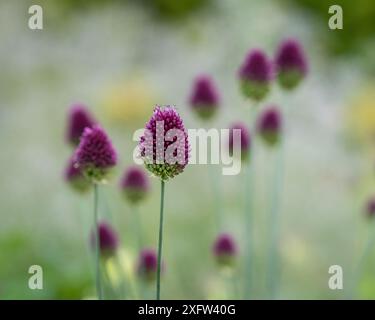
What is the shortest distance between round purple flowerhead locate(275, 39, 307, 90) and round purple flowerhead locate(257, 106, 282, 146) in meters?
0.14

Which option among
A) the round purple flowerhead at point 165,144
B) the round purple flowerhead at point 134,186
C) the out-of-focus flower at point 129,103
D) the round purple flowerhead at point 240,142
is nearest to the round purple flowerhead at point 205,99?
the round purple flowerhead at point 240,142

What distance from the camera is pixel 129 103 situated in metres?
3.26

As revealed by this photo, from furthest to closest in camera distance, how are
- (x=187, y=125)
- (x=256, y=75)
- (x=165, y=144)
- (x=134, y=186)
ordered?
(x=187, y=125) → (x=134, y=186) → (x=256, y=75) → (x=165, y=144)

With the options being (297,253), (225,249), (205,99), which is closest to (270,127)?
(205,99)

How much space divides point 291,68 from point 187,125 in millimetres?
1487

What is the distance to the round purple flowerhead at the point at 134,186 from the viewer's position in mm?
1433

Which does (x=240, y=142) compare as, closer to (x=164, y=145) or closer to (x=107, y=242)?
(x=107, y=242)

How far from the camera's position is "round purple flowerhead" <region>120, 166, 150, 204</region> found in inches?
56.4

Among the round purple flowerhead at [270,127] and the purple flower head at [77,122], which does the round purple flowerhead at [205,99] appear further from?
the purple flower head at [77,122]

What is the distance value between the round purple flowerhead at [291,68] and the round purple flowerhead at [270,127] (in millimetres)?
145

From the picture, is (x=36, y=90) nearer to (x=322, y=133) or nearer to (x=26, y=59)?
(x=26, y=59)

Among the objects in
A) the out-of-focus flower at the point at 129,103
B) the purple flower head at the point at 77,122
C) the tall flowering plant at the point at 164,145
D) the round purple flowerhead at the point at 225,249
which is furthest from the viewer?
the out-of-focus flower at the point at 129,103

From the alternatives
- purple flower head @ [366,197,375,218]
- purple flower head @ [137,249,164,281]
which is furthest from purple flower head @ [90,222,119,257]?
purple flower head @ [366,197,375,218]
